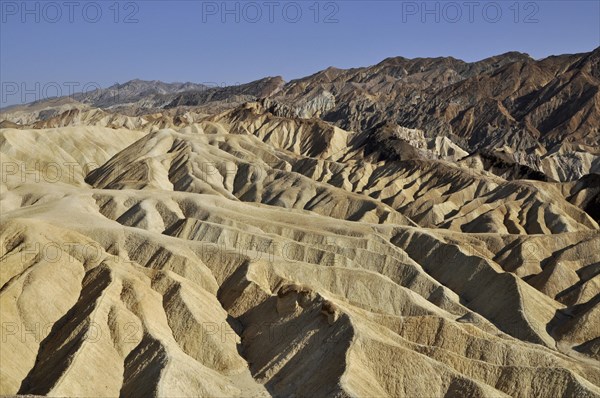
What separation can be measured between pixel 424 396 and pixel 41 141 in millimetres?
99189

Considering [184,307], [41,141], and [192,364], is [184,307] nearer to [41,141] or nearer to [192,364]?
[192,364]

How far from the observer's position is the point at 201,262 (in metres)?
63.6

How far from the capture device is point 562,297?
69.9 meters

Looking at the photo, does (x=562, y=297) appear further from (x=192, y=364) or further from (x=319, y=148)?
(x=319, y=148)

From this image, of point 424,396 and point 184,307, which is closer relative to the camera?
point 424,396

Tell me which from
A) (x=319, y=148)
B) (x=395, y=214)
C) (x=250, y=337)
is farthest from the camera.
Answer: (x=319, y=148)

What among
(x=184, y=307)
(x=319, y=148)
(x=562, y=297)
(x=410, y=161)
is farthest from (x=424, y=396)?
(x=319, y=148)

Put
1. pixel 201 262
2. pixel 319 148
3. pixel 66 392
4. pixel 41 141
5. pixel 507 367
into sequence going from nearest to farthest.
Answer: pixel 66 392
pixel 507 367
pixel 201 262
pixel 41 141
pixel 319 148

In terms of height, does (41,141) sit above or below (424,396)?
above

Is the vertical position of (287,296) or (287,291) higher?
(287,291)

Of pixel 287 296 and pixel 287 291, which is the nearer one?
pixel 287 296

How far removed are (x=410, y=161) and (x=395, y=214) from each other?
3792 centimetres

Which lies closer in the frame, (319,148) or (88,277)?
(88,277)

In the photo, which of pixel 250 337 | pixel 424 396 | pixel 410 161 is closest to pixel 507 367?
pixel 424 396
